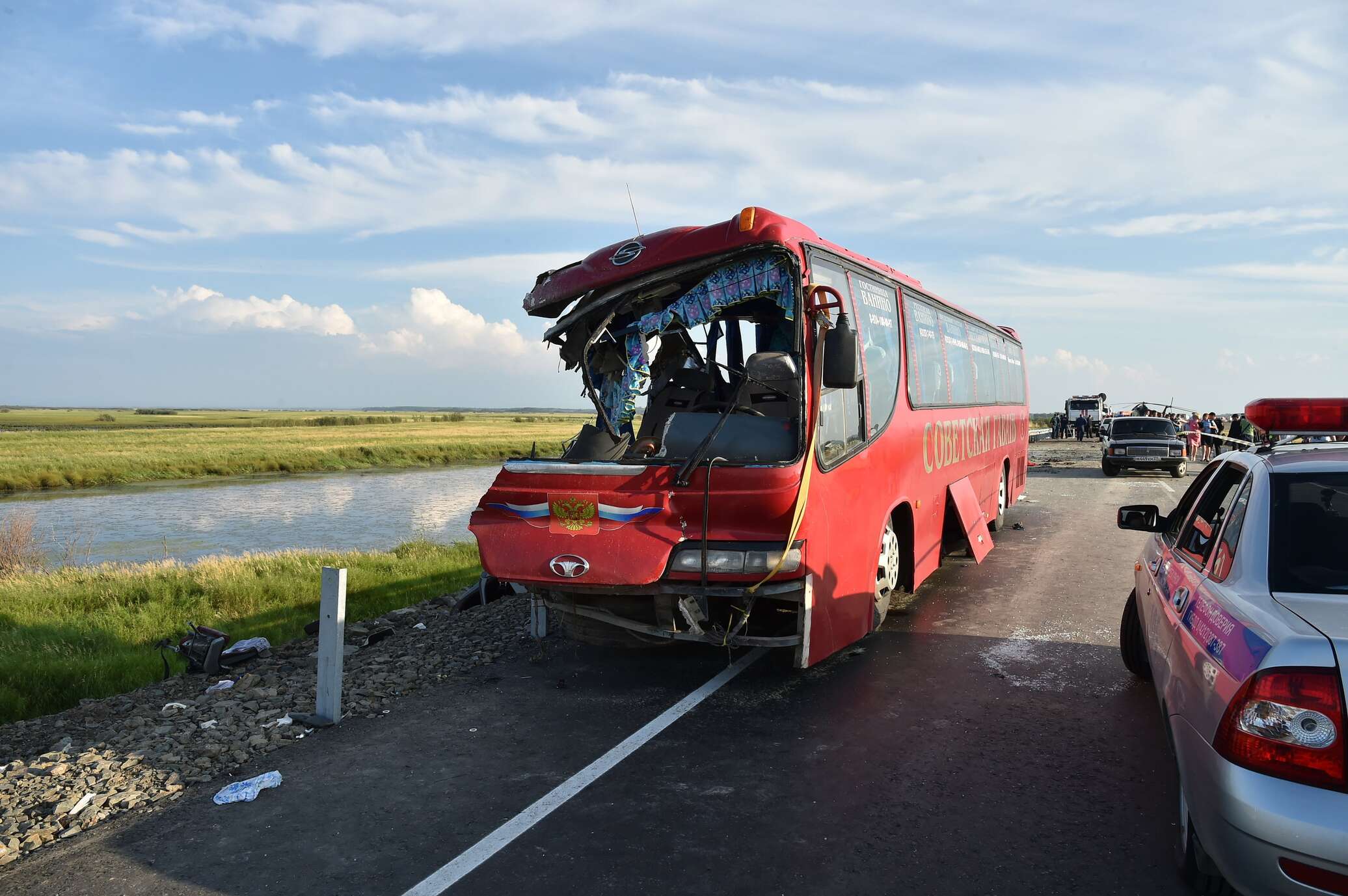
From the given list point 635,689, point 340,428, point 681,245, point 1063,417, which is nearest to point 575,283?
point 681,245

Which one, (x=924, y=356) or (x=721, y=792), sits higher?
(x=924, y=356)

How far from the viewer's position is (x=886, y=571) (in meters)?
7.37

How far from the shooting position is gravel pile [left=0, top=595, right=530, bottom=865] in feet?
15.0

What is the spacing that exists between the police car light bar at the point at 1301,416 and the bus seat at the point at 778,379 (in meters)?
2.56

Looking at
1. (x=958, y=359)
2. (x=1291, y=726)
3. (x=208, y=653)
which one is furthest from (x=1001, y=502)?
(x=1291, y=726)

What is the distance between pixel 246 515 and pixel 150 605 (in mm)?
15493

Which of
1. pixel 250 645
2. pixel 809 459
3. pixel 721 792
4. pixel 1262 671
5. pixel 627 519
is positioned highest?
pixel 809 459

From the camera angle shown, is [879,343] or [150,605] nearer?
[879,343]

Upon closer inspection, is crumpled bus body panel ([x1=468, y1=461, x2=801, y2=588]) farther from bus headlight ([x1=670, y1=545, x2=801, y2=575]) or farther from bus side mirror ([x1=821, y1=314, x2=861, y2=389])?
bus side mirror ([x1=821, y1=314, x2=861, y2=389])

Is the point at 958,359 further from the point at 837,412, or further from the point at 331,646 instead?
the point at 331,646

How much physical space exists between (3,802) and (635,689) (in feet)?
11.4

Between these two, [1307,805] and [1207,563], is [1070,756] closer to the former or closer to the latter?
[1207,563]

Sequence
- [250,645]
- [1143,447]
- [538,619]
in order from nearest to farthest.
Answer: [538,619]
[250,645]
[1143,447]

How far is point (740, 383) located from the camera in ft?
19.9
